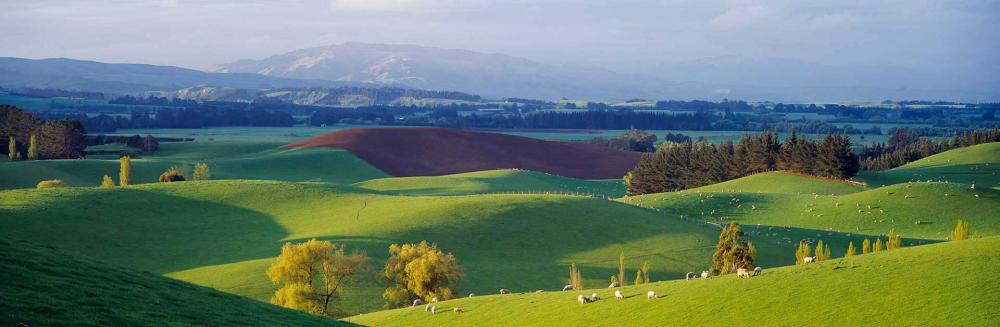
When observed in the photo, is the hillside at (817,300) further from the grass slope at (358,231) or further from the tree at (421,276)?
the grass slope at (358,231)

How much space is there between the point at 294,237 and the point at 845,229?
142ft

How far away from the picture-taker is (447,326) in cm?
3475

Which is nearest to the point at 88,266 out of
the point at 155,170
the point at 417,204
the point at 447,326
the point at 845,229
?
the point at 447,326

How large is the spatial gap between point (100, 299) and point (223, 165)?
106 metres

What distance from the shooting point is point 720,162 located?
404 feet

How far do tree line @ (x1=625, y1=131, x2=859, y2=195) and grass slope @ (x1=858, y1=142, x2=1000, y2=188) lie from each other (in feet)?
22.5

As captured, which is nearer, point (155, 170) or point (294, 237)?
point (294, 237)

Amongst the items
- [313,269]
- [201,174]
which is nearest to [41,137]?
[201,174]

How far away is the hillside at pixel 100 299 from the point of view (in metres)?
21.1

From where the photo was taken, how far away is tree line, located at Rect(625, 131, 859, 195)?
108062 millimetres

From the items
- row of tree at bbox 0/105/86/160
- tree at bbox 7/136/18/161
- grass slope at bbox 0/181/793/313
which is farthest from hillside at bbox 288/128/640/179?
grass slope at bbox 0/181/793/313

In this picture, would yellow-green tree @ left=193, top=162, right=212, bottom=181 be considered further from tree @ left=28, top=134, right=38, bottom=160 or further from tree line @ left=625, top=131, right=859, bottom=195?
tree line @ left=625, top=131, right=859, bottom=195

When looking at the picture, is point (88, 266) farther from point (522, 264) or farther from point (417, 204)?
point (417, 204)

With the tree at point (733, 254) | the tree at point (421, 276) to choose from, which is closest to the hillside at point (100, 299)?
the tree at point (421, 276)
